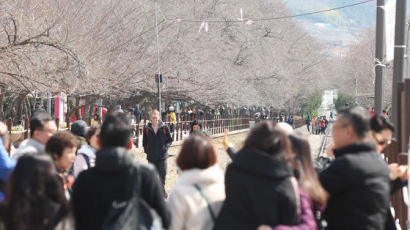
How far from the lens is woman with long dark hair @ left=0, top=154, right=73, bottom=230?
3137mm

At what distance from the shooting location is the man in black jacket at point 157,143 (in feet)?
31.0

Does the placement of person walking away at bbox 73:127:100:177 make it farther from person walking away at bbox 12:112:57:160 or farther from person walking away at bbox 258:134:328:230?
person walking away at bbox 258:134:328:230

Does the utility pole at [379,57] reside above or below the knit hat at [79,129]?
above

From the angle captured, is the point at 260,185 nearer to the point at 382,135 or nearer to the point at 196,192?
the point at 196,192

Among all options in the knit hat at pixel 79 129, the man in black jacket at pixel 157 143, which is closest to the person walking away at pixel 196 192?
the knit hat at pixel 79 129

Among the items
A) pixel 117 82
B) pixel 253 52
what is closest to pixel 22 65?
pixel 117 82

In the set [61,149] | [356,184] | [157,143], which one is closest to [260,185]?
[356,184]

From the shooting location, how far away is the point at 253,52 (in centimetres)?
4162

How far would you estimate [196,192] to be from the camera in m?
3.62

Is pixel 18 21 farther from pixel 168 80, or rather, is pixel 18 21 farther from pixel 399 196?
pixel 168 80

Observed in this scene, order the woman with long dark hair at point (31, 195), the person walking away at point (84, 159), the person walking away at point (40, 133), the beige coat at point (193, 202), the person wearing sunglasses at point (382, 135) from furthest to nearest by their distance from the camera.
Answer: the person walking away at point (84, 159), the person walking away at point (40, 133), the person wearing sunglasses at point (382, 135), the beige coat at point (193, 202), the woman with long dark hair at point (31, 195)

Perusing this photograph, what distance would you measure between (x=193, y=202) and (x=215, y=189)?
0.62 feet

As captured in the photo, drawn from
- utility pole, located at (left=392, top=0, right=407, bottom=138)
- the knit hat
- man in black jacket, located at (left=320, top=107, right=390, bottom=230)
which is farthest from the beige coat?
utility pole, located at (left=392, top=0, right=407, bottom=138)

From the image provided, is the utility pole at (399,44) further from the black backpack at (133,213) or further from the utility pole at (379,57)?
the black backpack at (133,213)
